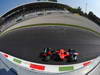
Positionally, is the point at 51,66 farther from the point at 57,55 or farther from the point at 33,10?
the point at 33,10

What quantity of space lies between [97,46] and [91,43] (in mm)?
436

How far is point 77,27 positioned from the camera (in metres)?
12.7

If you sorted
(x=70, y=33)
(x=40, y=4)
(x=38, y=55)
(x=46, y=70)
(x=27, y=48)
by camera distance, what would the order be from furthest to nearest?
(x=40, y=4) → (x=70, y=33) → (x=27, y=48) → (x=38, y=55) → (x=46, y=70)

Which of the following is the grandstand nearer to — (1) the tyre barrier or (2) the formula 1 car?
(2) the formula 1 car


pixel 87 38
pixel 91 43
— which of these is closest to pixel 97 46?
pixel 91 43

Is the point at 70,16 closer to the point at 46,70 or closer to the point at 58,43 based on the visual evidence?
the point at 58,43

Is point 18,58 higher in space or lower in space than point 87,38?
lower

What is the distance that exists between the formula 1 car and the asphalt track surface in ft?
0.84

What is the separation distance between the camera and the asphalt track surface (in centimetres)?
815

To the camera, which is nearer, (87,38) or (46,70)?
(46,70)

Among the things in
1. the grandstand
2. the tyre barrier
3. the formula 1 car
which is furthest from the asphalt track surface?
the grandstand

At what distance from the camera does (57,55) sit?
8062 mm

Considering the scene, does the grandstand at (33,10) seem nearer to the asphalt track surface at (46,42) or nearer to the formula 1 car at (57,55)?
the asphalt track surface at (46,42)

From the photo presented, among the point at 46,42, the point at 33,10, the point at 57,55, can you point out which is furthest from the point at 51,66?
the point at 33,10
